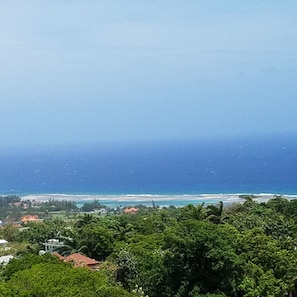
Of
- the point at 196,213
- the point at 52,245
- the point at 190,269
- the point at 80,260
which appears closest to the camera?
the point at 190,269

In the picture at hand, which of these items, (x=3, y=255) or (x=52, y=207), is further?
(x=52, y=207)

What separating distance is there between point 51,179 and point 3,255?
103 m

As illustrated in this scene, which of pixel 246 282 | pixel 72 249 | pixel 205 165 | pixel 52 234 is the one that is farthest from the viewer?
pixel 205 165

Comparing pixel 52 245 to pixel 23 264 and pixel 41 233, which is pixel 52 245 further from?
pixel 23 264

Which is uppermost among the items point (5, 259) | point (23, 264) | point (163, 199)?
point (23, 264)

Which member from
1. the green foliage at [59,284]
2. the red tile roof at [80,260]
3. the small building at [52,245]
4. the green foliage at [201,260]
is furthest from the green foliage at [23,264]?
the small building at [52,245]

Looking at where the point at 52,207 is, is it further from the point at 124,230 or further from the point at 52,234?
the point at 124,230

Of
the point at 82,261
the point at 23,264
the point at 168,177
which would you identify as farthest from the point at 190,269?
the point at 168,177

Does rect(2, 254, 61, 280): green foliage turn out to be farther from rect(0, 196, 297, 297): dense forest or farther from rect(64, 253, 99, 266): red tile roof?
rect(64, 253, 99, 266): red tile roof

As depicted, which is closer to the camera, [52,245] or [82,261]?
[82,261]

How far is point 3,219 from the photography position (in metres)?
71.6

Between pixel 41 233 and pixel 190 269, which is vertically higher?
pixel 190 269

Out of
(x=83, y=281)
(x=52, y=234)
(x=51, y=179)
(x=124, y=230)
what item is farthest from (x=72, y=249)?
(x=51, y=179)

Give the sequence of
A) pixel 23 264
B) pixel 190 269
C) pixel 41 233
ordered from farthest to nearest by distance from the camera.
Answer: pixel 41 233 → pixel 23 264 → pixel 190 269
